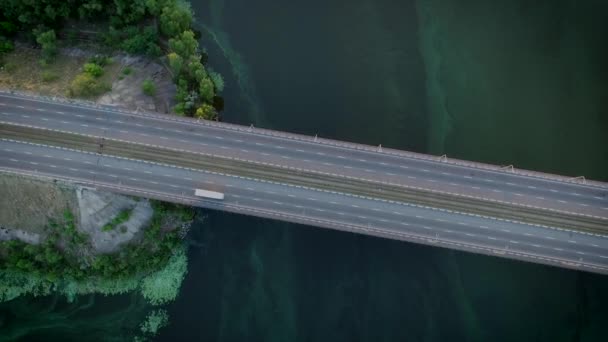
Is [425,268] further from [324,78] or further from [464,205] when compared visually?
[324,78]

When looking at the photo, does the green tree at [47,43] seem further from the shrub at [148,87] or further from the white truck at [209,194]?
the white truck at [209,194]

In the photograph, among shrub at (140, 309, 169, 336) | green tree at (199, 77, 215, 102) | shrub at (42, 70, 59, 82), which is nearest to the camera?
shrub at (140, 309, 169, 336)

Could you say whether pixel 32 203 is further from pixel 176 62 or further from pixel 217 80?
pixel 217 80

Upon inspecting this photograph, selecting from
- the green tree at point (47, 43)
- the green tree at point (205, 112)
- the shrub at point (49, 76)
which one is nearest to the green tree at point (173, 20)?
the green tree at point (205, 112)

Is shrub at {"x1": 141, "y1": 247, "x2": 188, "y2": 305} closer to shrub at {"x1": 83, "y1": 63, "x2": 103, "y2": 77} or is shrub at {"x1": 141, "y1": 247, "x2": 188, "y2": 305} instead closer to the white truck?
the white truck

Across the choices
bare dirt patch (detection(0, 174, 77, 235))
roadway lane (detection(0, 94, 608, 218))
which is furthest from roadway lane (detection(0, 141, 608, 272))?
roadway lane (detection(0, 94, 608, 218))

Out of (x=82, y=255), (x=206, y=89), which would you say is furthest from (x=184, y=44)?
(x=82, y=255)
